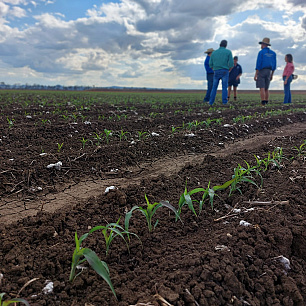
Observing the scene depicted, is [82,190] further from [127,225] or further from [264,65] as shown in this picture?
[264,65]

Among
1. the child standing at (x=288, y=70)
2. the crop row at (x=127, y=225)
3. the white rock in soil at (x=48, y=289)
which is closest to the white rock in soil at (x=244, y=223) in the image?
the crop row at (x=127, y=225)

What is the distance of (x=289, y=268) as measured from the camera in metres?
1.77

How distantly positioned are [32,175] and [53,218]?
3.91ft

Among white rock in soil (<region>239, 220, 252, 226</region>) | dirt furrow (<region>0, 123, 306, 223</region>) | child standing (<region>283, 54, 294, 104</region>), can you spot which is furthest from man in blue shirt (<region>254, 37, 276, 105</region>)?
white rock in soil (<region>239, 220, 252, 226</region>)

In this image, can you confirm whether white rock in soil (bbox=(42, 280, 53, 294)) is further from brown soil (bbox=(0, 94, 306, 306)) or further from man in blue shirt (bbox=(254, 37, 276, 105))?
man in blue shirt (bbox=(254, 37, 276, 105))

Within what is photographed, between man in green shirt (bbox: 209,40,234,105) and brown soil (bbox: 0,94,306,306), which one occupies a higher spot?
man in green shirt (bbox: 209,40,234,105)

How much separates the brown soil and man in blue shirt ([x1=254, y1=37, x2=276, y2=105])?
27.1 feet

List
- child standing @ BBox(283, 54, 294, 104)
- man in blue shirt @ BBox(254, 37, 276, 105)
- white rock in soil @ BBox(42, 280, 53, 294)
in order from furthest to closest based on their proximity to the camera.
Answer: child standing @ BBox(283, 54, 294, 104)
man in blue shirt @ BBox(254, 37, 276, 105)
white rock in soil @ BBox(42, 280, 53, 294)

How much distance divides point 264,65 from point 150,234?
36.7ft

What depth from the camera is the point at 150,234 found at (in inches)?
81.4

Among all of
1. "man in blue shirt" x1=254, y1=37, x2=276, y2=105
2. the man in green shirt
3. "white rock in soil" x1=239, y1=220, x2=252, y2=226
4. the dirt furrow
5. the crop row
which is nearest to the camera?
the crop row

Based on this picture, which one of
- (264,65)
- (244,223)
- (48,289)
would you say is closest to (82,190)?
(48,289)

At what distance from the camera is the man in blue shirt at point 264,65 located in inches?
445

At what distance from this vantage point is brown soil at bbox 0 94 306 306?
1545 mm
